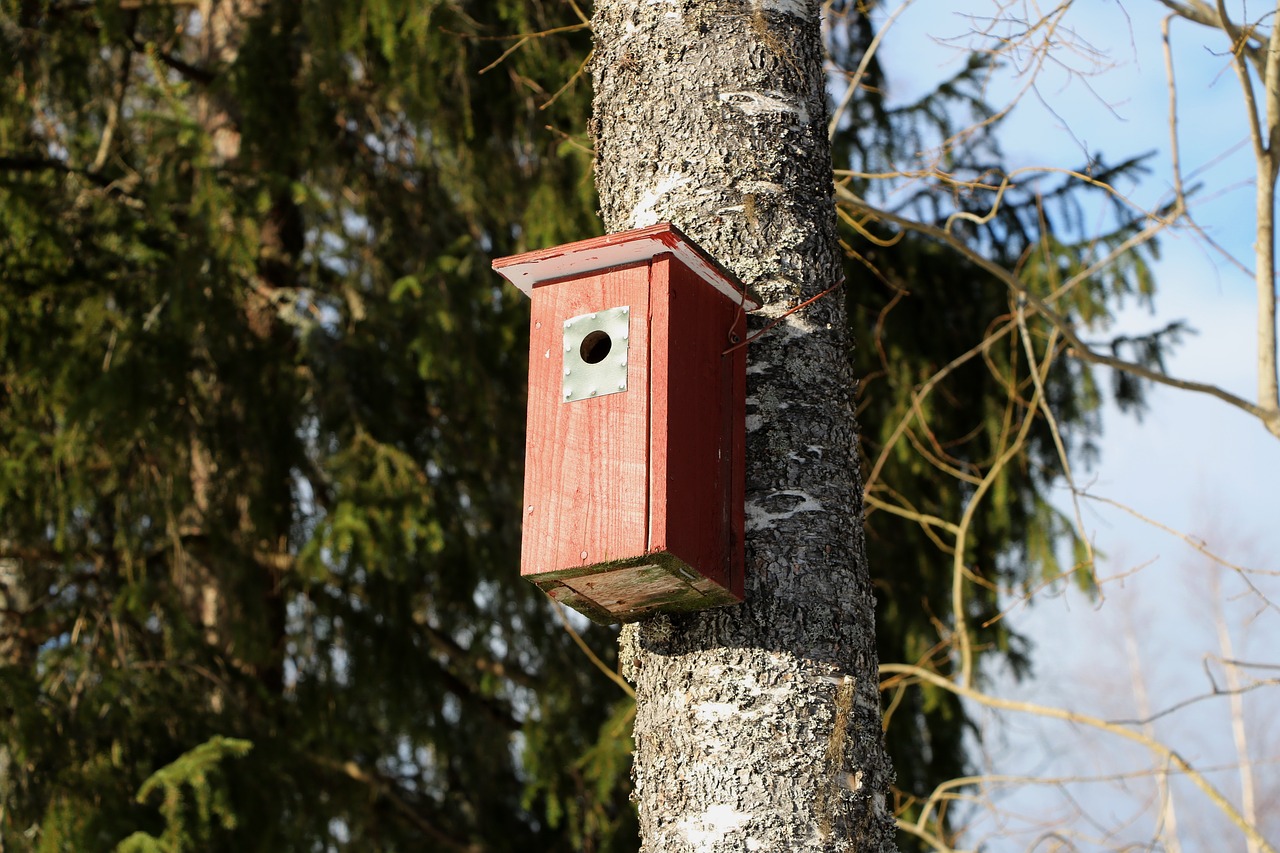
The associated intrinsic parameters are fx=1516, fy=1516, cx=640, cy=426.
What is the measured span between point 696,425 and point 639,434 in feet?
0.26

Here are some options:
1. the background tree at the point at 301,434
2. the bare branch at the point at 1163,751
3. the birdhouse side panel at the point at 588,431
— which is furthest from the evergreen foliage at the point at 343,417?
the birdhouse side panel at the point at 588,431

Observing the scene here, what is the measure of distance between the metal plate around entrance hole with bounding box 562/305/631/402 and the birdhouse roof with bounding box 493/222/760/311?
77 millimetres

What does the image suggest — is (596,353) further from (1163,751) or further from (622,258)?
(1163,751)

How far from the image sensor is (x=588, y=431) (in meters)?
2.15

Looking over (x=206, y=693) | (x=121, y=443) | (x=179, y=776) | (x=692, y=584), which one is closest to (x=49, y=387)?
(x=121, y=443)

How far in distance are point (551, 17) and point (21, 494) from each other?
103 inches

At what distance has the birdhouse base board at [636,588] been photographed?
6.43 feet

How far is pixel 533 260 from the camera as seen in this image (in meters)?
2.27

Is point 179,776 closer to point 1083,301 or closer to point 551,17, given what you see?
point 551,17

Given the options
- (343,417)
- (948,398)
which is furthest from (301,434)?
(948,398)

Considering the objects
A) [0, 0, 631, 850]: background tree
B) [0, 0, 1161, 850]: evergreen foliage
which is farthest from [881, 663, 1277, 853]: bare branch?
[0, 0, 631, 850]: background tree

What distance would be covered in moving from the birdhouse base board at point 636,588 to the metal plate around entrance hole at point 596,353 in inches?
10.5

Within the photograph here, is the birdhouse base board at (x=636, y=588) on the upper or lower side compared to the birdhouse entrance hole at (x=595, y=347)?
lower

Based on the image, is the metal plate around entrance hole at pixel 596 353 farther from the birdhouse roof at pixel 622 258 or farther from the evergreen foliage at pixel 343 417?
the evergreen foliage at pixel 343 417
